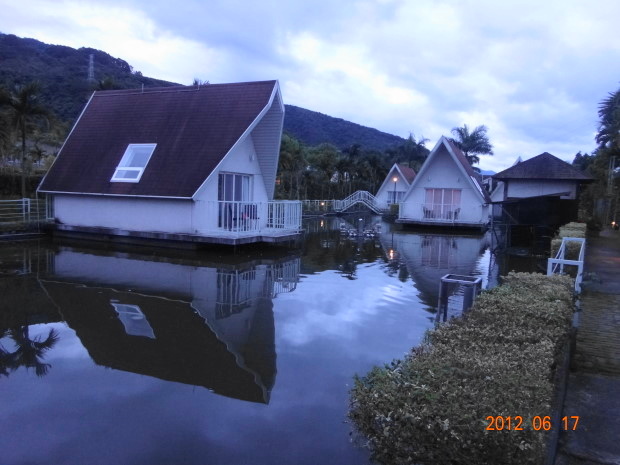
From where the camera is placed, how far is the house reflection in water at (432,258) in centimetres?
1090

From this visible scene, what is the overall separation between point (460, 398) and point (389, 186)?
142 ft

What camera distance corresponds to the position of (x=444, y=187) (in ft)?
94.7

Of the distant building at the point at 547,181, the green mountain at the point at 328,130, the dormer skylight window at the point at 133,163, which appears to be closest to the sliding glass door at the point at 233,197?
the dormer skylight window at the point at 133,163

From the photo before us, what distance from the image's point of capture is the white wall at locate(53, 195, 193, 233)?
608 inches

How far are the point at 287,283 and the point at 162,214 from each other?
7.12m

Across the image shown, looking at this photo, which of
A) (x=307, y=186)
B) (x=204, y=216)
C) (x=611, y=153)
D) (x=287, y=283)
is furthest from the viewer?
(x=307, y=186)

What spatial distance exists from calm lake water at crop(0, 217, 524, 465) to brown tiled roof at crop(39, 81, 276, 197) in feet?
14.2

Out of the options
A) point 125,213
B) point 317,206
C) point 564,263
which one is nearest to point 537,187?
point 564,263

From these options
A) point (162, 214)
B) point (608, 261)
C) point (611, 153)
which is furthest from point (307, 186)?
point (608, 261)

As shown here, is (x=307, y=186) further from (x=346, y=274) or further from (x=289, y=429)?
(x=289, y=429)

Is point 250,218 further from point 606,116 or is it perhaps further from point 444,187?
point 606,116

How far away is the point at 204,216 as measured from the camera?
15.5 meters

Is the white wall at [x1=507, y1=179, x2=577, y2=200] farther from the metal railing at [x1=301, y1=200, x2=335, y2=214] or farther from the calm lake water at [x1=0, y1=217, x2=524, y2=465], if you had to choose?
the metal railing at [x1=301, y1=200, x2=335, y2=214]

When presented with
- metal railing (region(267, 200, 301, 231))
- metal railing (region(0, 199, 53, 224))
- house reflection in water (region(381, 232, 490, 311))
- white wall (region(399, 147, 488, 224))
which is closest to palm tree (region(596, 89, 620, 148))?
white wall (region(399, 147, 488, 224))
